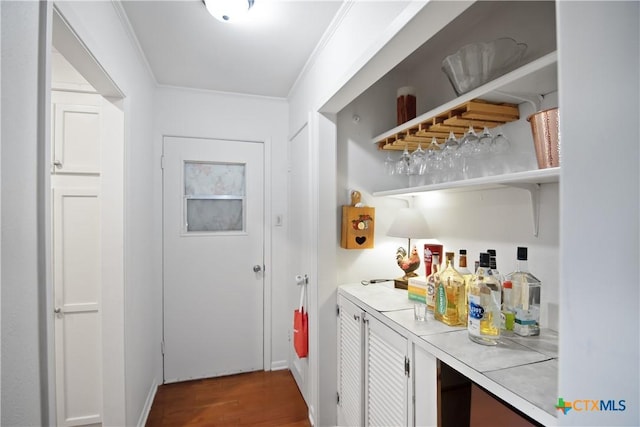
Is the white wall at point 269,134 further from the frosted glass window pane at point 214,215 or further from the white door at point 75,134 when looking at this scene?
the white door at point 75,134

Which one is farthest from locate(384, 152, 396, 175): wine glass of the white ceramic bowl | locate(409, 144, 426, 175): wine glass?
the white ceramic bowl

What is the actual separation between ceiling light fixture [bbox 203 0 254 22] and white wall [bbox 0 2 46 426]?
2.66 feet

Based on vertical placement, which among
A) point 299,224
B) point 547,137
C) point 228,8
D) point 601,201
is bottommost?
point 299,224

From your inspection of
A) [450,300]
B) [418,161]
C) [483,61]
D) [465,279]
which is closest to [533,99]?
[483,61]

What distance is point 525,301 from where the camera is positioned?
117 centimetres

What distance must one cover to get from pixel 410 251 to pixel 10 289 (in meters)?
1.83

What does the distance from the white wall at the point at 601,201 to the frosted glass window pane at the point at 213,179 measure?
239 cm

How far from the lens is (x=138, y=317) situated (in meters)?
1.97

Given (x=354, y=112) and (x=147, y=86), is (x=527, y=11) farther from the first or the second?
(x=147, y=86)

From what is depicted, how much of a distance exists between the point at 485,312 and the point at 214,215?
2158 millimetres

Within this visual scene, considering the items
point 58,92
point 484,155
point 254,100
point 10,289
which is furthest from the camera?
point 254,100

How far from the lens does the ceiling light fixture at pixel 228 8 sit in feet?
4.72

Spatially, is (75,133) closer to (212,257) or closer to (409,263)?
(212,257)

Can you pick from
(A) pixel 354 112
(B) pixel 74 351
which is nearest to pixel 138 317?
(B) pixel 74 351
